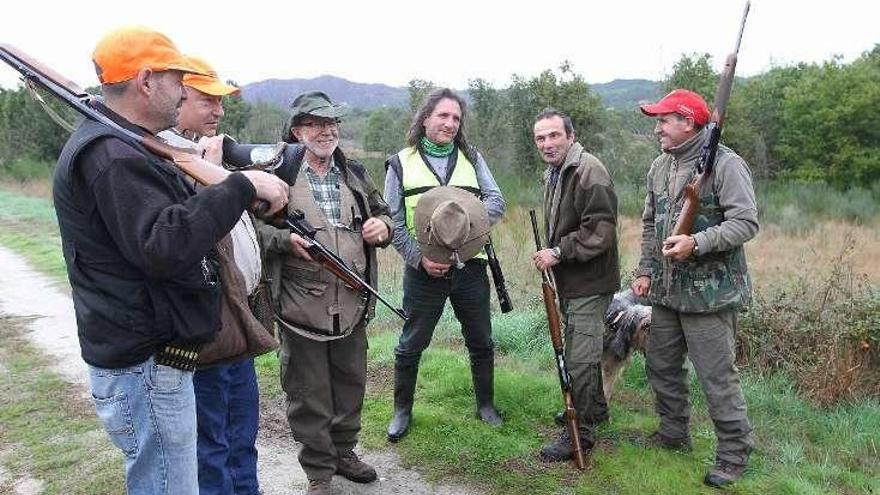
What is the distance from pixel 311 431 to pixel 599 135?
14.2 meters

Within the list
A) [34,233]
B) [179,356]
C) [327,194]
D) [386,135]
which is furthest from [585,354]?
[386,135]

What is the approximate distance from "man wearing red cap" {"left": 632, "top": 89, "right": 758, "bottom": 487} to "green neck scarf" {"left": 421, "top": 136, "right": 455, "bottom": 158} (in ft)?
4.02

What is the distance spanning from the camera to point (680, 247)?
3.77m

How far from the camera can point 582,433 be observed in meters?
4.26


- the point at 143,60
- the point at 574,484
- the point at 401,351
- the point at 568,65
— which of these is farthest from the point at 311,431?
the point at 568,65

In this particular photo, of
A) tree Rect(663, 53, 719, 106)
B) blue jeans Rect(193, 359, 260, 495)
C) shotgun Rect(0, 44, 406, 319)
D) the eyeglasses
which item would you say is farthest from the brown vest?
tree Rect(663, 53, 719, 106)

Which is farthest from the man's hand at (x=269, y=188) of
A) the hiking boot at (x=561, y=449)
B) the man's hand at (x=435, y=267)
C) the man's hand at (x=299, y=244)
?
the hiking boot at (x=561, y=449)

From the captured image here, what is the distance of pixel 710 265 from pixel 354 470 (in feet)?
7.63

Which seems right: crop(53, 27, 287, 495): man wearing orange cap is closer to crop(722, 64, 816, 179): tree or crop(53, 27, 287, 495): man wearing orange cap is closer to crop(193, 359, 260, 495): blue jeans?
crop(193, 359, 260, 495): blue jeans

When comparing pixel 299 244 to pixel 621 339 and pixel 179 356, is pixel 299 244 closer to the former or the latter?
pixel 179 356

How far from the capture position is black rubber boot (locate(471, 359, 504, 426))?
4.68 metres

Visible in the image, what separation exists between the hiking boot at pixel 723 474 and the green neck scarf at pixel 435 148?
8.01ft

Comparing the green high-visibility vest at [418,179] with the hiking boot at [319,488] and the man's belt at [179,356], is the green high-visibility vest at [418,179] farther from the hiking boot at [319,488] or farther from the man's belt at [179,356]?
the man's belt at [179,356]

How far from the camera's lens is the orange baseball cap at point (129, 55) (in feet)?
7.32
